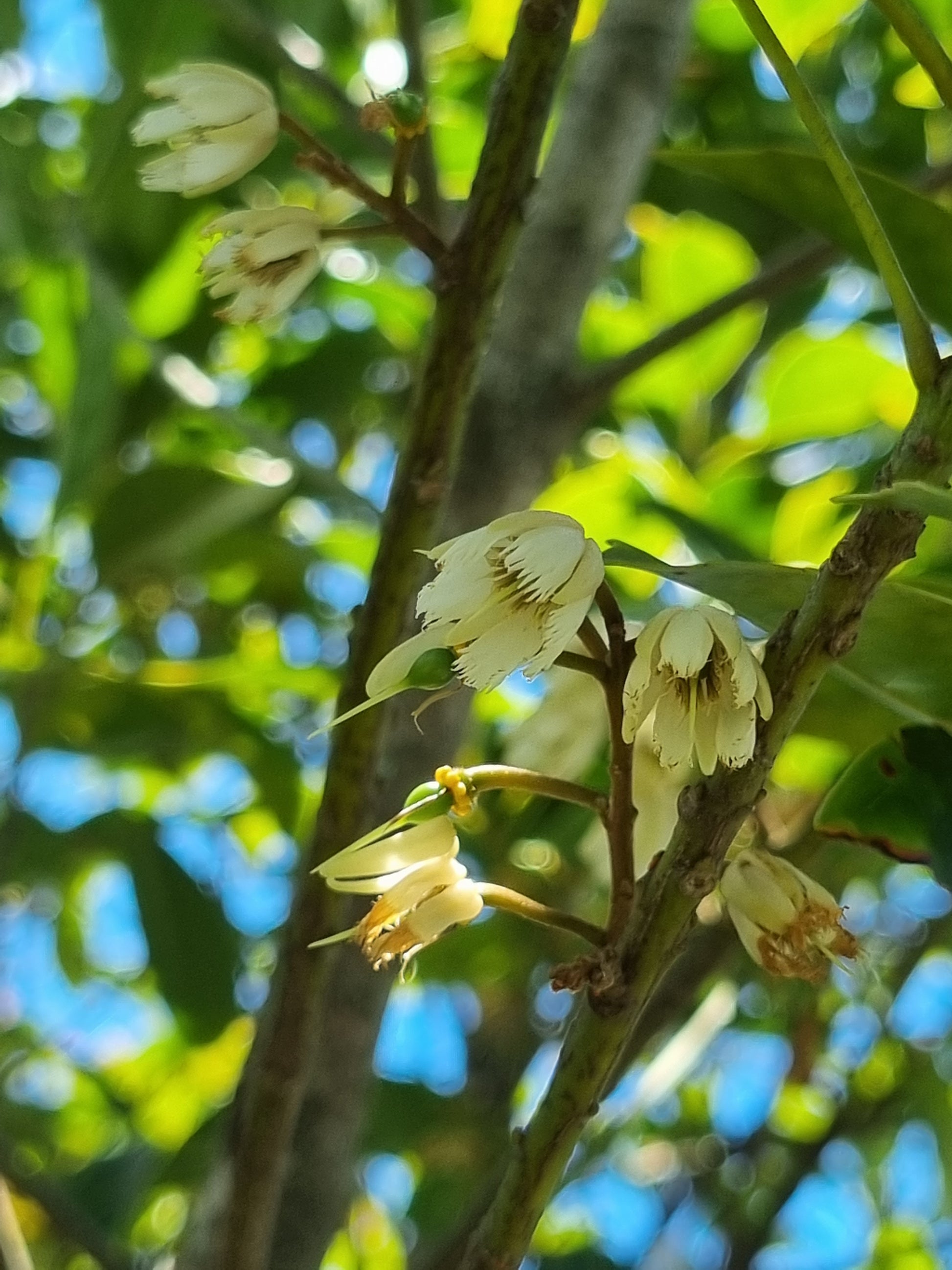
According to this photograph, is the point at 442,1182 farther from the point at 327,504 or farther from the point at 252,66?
the point at 252,66

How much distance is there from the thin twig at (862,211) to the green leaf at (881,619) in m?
0.09

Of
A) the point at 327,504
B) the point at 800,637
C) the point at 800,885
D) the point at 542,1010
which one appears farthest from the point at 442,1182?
the point at 800,637

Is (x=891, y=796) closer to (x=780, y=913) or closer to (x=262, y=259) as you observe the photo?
(x=780, y=913)

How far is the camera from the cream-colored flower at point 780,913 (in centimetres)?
47

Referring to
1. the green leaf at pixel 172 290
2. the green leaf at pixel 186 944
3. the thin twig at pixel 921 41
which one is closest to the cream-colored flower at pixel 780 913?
the thin twig at pixel 921 41

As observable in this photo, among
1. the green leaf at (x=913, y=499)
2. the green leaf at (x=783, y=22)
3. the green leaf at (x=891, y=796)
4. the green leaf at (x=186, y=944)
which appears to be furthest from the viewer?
the green leaf at (x=783, y=22)

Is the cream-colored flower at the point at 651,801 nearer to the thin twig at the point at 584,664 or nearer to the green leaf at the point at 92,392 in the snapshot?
the thin twig at the point at 584,664

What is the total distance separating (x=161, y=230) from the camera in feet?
4.19

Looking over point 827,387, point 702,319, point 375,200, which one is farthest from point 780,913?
point 827,387

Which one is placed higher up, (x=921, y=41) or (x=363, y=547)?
(x=921, y=41)

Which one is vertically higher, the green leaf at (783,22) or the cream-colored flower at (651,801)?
the green leaf at (783,22)

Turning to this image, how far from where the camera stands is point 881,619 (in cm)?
52

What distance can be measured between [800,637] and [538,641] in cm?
10

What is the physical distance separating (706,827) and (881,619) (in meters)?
A: 0.17
